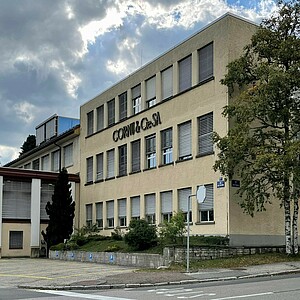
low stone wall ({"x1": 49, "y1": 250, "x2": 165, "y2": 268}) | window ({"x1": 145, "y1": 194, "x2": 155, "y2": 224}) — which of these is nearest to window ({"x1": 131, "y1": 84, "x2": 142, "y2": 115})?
window ({"x1": 145, "y1": 194, "x2": 155, "y2": 224})

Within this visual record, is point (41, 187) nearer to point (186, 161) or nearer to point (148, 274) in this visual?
point (186, 161)

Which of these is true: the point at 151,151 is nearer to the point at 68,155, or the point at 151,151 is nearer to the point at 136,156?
the point at 136,156

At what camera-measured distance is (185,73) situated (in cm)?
3388

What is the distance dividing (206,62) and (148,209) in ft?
36.1

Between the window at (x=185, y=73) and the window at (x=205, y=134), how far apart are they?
2874mm

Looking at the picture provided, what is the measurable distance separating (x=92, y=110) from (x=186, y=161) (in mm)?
16165

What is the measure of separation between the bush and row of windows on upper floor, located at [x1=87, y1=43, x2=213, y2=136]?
914cm

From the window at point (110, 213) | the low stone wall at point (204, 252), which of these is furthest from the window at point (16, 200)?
the low stone wall at point (204, 252)

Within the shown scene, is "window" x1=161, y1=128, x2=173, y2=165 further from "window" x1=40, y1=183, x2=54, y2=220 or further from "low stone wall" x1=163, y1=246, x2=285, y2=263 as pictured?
"window" x1=40, y1=183, x2=54, y2=220

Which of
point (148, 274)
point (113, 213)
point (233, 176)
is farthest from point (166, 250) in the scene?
point (113, 213)

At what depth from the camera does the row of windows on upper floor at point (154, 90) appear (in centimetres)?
3209

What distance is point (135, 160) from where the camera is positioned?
39.2 m

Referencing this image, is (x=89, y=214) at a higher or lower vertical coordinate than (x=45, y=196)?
lower

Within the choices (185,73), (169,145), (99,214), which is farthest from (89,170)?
(185,73)
